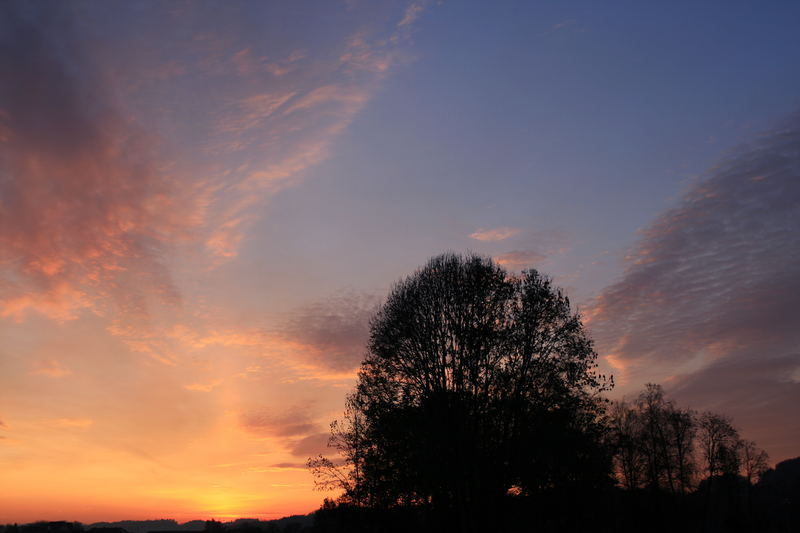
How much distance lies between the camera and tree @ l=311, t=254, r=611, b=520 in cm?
3192

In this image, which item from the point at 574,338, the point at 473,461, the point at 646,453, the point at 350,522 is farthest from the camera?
the point at 646,453

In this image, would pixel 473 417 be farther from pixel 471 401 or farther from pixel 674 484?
pixel 674 484

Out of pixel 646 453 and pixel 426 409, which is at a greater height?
pixel 426 409

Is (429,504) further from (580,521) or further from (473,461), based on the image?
(580,521)

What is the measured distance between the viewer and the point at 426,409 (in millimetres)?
33469

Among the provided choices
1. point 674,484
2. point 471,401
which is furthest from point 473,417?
point 674,484

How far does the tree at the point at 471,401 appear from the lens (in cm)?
3192

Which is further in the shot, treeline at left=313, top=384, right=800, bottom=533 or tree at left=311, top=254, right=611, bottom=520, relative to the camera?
treeline at left=313, top=384, right=800, bottom=533

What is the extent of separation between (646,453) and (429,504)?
52.5m

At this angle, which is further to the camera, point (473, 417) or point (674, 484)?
point (674, 484)

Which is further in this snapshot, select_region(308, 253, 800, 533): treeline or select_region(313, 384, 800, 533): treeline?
select_region(313, 384, 800, 533): treeline

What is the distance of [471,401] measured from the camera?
33.8 metres

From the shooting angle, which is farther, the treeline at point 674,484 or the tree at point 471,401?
the treeline at point 674,484

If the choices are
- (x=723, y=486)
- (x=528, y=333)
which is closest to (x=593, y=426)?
(x=528, y=333)
